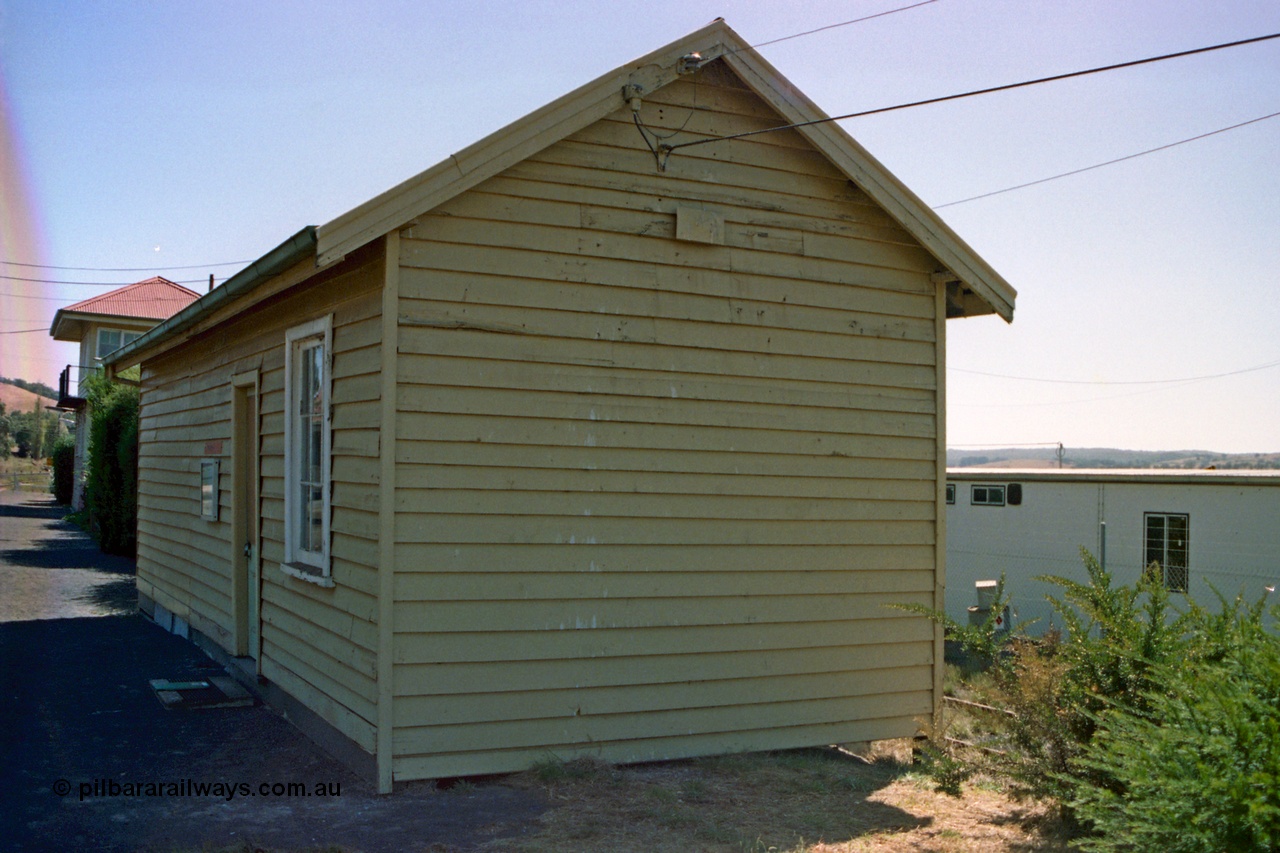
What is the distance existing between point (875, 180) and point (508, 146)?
8.81 feet

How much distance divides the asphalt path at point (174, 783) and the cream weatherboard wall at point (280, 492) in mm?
418

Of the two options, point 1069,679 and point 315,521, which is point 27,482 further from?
point 1069,679

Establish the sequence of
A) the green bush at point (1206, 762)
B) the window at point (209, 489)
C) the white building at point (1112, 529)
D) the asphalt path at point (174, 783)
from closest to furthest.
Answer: the green bush at point (1206, 762)
the asphalt path at point (174, 783)
the window at point (209, 489)
the white building at point (1112, 529)

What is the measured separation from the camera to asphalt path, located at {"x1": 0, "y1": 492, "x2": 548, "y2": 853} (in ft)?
17.0

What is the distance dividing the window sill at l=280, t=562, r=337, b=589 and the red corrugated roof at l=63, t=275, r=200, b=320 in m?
28.1

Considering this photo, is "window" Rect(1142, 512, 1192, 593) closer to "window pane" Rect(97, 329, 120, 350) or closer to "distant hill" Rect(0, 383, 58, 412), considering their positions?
"window pane" Rect(97, 329, 120, 350)

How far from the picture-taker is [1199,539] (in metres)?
14.2

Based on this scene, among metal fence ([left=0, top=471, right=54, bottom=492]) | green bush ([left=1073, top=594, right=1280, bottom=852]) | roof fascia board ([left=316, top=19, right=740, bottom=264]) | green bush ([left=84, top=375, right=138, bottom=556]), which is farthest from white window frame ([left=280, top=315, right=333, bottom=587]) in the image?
metal fence ([left=0, top=471, right=54, bottom=492])

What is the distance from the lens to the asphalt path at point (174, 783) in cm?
520

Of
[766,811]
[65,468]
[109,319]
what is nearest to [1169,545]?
[766,811]

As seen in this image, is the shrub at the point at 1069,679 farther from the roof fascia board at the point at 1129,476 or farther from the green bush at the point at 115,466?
the green bush at the point at 115,466

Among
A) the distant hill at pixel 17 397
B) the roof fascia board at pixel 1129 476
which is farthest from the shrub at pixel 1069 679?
the distant hill at pixel 17 397

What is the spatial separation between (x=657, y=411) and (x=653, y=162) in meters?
1.65

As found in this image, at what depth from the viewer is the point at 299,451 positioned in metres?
7.49
